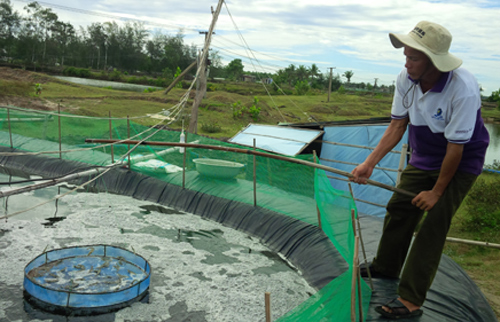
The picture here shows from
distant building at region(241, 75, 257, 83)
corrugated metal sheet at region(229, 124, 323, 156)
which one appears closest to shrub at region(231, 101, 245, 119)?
corrugated metal sheet at region(229, 124, 323, 156)

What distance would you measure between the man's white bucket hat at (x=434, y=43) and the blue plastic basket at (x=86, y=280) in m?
3.32

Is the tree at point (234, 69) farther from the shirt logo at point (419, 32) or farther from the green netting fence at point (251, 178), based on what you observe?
the shirt logo at point (419, 32)

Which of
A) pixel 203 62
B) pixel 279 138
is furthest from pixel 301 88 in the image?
pixel 279 138

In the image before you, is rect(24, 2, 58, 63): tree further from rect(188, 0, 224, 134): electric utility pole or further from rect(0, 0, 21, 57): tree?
rect(188, 0, 224, 134): electric utility pole

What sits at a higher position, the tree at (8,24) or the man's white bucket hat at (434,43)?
the tree at (8,24)

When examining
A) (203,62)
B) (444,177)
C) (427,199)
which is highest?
(203,62)

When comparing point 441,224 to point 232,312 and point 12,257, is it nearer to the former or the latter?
point 232,312

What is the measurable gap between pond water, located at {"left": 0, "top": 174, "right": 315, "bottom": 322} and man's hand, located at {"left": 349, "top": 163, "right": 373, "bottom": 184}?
74.2 inches

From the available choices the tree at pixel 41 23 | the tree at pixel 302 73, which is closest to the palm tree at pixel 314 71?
the tree at pixel 302 73

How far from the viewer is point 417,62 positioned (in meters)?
2.64

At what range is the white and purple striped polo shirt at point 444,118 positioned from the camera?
2.48 metres

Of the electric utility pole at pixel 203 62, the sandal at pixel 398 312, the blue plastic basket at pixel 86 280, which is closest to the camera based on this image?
the sandal at pixel 398 312

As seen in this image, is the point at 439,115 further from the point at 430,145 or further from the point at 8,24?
the point at 8,24

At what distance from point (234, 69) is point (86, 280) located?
59.1 meters
